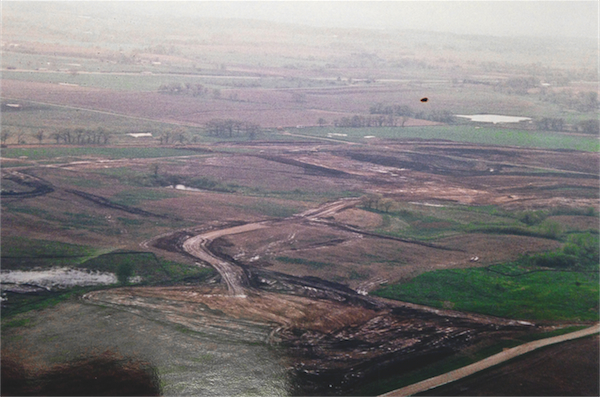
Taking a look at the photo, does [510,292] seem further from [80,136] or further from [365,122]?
[365,122]

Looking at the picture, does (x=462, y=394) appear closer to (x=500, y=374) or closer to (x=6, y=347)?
(x=500, y=374)

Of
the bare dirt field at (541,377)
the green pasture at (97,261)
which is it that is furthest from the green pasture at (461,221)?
the bare dirt field at (541,377)

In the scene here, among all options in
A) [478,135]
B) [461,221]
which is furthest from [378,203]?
[478,135]

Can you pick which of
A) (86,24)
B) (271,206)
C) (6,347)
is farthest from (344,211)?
(86,24)

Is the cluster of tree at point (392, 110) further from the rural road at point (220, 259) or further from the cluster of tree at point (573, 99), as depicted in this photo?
the rural road at point (220, 259)

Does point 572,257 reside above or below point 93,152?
below

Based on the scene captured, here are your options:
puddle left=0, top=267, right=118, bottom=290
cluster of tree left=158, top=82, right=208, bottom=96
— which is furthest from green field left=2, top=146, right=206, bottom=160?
cluster of tree left=158, top=82, right=208, bottom=96
